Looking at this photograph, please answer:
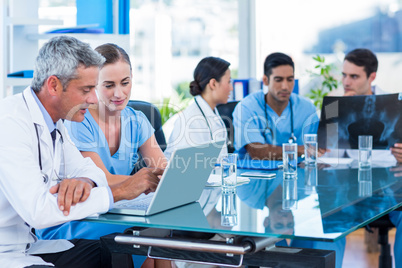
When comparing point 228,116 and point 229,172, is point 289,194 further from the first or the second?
point 228,116

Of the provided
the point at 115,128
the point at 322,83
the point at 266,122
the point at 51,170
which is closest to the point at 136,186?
the point at 51,170

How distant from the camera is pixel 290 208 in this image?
1.58 metres

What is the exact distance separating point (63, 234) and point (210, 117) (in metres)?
1.20

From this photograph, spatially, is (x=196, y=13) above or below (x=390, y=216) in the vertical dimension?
above

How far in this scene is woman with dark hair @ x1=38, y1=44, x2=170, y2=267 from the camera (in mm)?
2160

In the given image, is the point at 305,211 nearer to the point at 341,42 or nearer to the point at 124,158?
the point at 124,158

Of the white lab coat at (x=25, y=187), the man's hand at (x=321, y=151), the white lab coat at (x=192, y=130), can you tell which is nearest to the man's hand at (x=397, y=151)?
the man's hand at (x=321, y=151)

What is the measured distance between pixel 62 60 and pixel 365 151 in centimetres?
150

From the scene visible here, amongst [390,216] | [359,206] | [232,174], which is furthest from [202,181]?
[390,216]

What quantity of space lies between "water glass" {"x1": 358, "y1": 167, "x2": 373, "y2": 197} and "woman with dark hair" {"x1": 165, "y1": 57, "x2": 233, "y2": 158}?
67 cm

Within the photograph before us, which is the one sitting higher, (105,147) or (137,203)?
(105,147)

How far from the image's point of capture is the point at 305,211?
5.03 ft

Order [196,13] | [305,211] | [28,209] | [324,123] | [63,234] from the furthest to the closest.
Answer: [196,13]
[324,123]
[63,234]
[305,211]
[28,209]

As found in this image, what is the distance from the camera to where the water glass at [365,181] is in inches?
73.9
